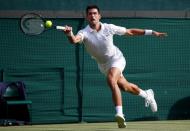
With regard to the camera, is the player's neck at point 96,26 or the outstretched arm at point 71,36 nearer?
the outstretched arm at point 71,36

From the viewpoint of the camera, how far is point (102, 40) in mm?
9062

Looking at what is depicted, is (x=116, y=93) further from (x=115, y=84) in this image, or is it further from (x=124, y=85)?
(x=124, y=85)

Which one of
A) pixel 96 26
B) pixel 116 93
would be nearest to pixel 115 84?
pixel 116 93

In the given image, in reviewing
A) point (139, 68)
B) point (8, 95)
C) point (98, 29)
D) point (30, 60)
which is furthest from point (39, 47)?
point (98, 29)

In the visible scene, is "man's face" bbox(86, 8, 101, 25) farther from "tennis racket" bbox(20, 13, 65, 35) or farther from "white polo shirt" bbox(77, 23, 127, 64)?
"tennis racket" bbox(20, 13, 65, 35)

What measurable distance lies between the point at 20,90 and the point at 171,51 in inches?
112

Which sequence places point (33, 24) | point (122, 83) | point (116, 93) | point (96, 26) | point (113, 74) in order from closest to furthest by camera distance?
point (116, 93) → point (113, 74) → point (96, 26) → point (122, 83) → point (33, 24)

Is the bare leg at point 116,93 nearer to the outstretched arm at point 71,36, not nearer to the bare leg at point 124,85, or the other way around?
the bare leg at point 124,85

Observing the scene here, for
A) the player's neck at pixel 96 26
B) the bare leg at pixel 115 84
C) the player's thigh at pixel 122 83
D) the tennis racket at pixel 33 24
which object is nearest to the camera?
the bare leg at pixel 115 84

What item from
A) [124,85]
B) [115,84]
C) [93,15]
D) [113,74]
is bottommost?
[124,85]

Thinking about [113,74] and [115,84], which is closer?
[115,84]

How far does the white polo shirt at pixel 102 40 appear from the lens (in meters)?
8.96

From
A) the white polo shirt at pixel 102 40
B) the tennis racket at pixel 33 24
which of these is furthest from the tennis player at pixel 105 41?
the tennis racket at pixel 33 24

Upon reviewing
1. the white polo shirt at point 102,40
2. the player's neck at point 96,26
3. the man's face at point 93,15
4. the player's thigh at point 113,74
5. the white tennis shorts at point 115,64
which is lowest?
the player's thigh at point 113,74
